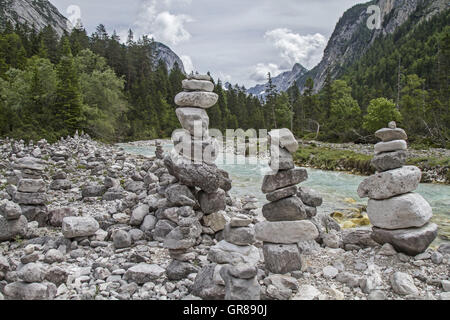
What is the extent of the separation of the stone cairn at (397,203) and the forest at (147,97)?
28906mm

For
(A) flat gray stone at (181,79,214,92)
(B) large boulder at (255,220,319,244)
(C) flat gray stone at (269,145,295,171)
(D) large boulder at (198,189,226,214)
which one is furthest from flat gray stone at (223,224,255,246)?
(A) flat gray stone at (181,79,214,92)

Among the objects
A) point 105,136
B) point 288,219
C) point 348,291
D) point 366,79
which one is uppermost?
point 366,79

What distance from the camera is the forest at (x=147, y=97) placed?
116 feet

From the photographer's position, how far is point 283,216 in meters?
6.73

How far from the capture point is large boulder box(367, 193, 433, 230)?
6629mm

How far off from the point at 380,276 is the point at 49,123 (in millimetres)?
36583

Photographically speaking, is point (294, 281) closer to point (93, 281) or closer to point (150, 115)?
point (93, 281)

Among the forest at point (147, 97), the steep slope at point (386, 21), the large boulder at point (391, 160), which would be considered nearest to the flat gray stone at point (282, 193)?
the large boulder at point (391, 160)

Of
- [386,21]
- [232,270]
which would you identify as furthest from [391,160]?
[386,21]

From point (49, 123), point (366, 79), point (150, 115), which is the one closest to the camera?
point (49, 123)

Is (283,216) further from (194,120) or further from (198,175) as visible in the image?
(194,120)

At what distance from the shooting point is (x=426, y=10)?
376 ft

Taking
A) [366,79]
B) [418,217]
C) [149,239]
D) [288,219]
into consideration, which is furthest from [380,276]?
[366,79]

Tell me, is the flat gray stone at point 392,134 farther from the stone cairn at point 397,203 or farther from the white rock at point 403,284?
the white rock at point 403,284
